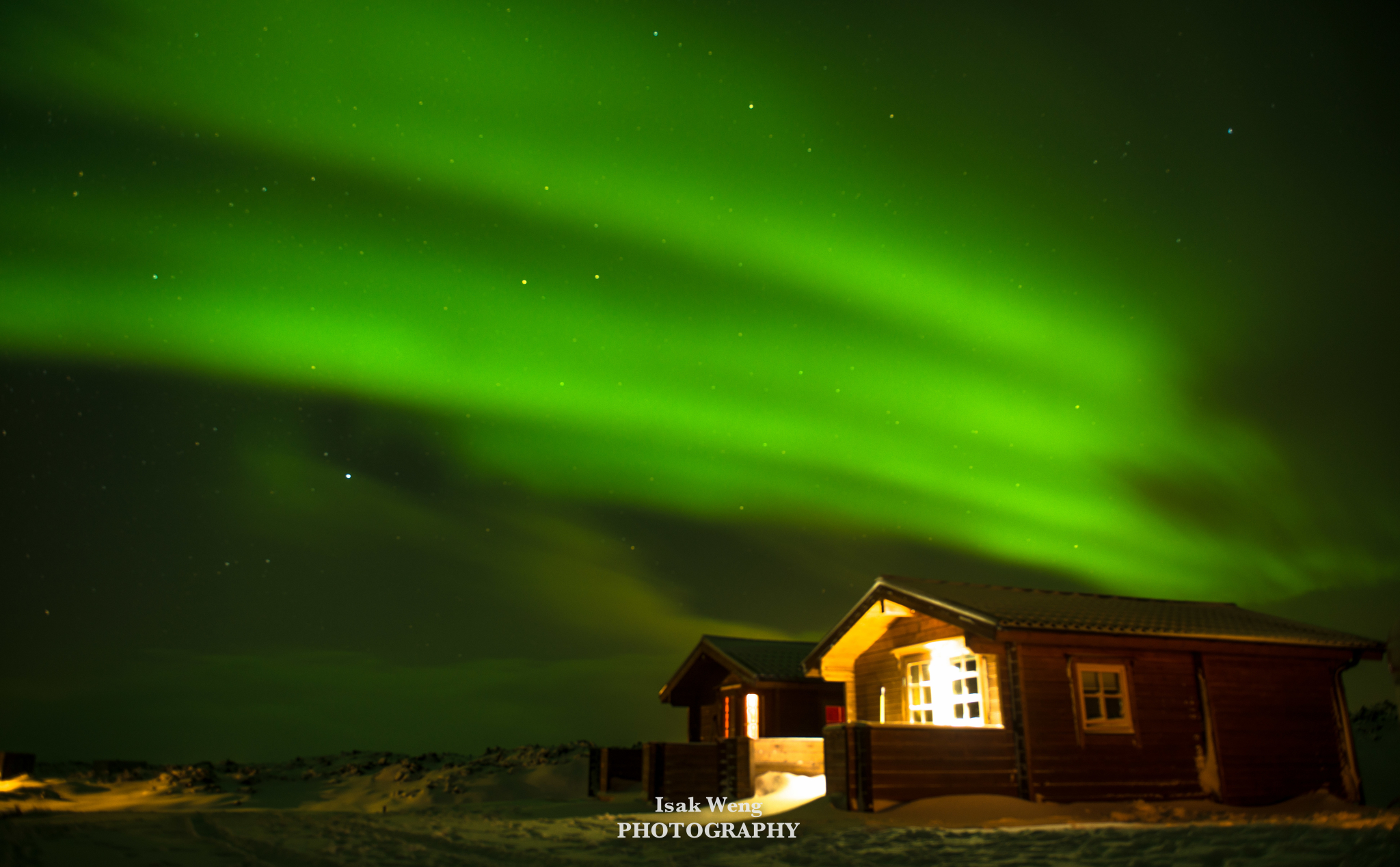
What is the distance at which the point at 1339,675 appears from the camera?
66.9 feet

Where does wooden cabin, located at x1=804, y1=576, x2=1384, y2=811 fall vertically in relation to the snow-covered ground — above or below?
above

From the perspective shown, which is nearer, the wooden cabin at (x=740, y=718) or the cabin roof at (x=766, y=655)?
the wooden cabin at (x=740, y=718)

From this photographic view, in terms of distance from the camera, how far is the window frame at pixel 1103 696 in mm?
17953

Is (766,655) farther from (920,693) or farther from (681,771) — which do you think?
(681,771)

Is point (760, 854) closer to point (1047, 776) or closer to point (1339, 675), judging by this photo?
point (1047, 776)

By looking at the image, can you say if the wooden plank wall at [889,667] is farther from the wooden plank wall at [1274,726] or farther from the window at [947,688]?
the wooden plank wall at [1274,726]

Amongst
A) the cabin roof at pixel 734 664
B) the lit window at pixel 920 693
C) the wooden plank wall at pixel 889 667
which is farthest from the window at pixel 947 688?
the cabin roof at pixel 734 664

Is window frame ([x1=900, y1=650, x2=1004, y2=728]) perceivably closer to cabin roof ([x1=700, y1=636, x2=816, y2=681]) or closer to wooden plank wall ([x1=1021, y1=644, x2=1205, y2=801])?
wooden plank wall ([x1=1021, y1=644, x2=1205, y2=801])

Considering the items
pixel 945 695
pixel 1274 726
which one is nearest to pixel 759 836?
pixel 945 695

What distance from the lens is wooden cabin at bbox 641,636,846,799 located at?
20.9 metres

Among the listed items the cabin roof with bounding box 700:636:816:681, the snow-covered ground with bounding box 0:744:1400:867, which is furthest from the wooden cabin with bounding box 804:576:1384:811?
the cabin roof with bounding box 700:636:816:681

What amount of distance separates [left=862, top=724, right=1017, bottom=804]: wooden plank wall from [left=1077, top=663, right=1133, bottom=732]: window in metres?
2.11

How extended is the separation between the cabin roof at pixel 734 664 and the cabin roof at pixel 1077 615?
5.19 m

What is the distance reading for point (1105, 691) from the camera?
18531 millimetres
